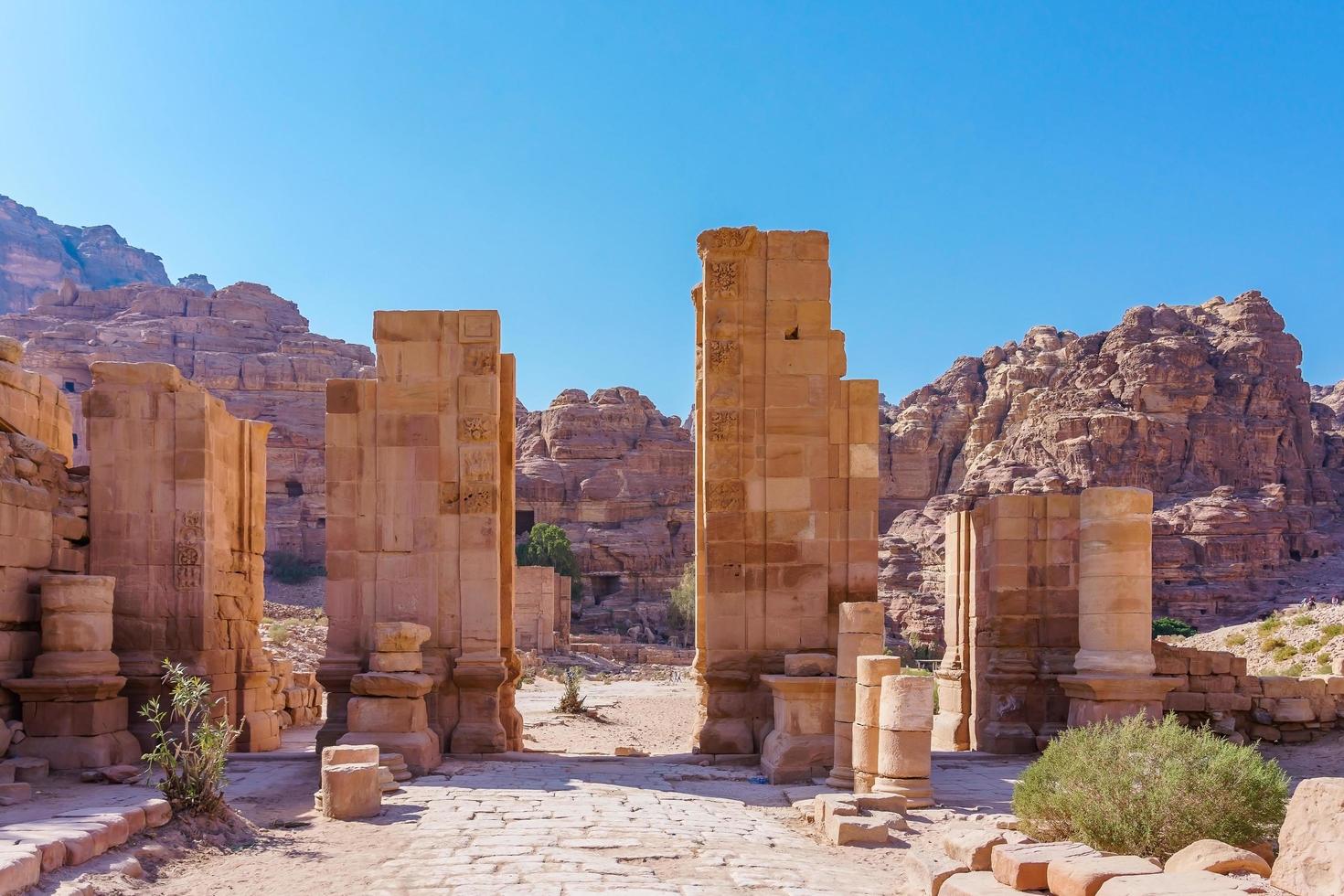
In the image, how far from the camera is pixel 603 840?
7.62 m

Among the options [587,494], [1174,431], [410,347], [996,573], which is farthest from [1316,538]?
[410,347]

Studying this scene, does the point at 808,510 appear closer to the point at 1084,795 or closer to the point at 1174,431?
the point at 1084,795

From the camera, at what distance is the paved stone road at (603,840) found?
655cm

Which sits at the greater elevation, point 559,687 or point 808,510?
point 808,510

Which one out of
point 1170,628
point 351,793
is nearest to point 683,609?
point 1170,628

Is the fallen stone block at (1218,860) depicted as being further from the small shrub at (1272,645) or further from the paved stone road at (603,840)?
the small shrub at (1272,645)

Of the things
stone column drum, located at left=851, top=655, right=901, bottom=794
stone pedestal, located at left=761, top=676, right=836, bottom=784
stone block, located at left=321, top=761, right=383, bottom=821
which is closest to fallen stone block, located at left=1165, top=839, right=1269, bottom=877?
stone column drum, located at left=851, top=655, right=901, bottom=794

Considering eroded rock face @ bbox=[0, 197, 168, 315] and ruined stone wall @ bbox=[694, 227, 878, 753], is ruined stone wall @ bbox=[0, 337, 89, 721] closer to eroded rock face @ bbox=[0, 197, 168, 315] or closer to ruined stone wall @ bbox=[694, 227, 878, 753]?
ruined stone wall @ bbox=[694, 227, 878, 753]

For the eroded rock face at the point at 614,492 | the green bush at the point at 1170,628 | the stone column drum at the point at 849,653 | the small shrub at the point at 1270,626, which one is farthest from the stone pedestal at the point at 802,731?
the eroded rock face at the point at 614,492

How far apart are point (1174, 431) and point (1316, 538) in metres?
10.6

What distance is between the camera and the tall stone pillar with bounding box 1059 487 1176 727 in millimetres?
11391

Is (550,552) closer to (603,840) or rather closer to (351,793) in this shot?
(351,793)

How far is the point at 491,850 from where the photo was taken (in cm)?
730

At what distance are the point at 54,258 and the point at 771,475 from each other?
462ft
